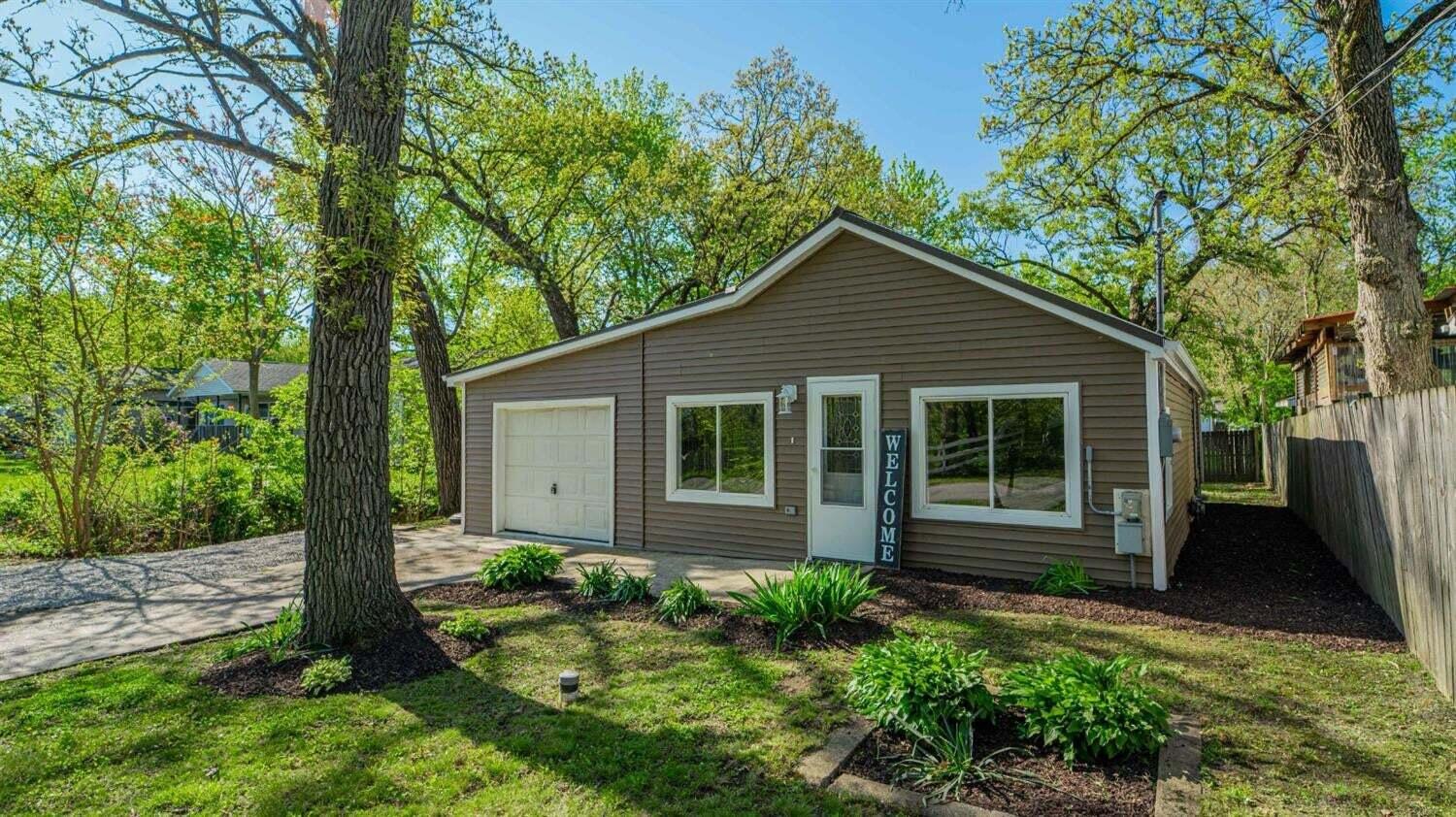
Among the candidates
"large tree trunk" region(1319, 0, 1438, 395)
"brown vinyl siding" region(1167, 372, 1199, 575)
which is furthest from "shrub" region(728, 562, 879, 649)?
"large tree trunk" region(1319, 0, 1438, 395)

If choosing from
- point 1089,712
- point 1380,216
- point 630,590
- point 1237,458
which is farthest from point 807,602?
point 1237,458

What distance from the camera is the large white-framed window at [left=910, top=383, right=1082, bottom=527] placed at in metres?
6.80

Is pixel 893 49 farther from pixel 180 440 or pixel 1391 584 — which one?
pixel 180 440

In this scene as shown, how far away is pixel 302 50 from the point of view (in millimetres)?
10961

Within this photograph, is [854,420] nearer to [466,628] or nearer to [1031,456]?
[1031,456]

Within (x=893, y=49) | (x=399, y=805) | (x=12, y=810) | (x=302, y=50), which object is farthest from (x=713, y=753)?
(x=302, y=50)

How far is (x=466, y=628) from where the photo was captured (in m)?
5.26

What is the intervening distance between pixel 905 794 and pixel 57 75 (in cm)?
1258

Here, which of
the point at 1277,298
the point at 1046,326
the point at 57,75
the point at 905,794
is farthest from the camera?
the point at 1277,298

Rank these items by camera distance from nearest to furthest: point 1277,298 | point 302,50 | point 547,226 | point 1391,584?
point 1391,584
point 302,50
point 547,226
point 1277,298

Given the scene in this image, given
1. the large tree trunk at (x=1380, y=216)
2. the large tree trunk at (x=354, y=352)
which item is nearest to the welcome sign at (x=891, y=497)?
the large tree trunk at (x=354, y=352)

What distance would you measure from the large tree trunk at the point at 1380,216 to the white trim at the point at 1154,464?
12.4ft

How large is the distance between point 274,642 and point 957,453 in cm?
629

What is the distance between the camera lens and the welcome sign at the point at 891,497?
7.48 metres
